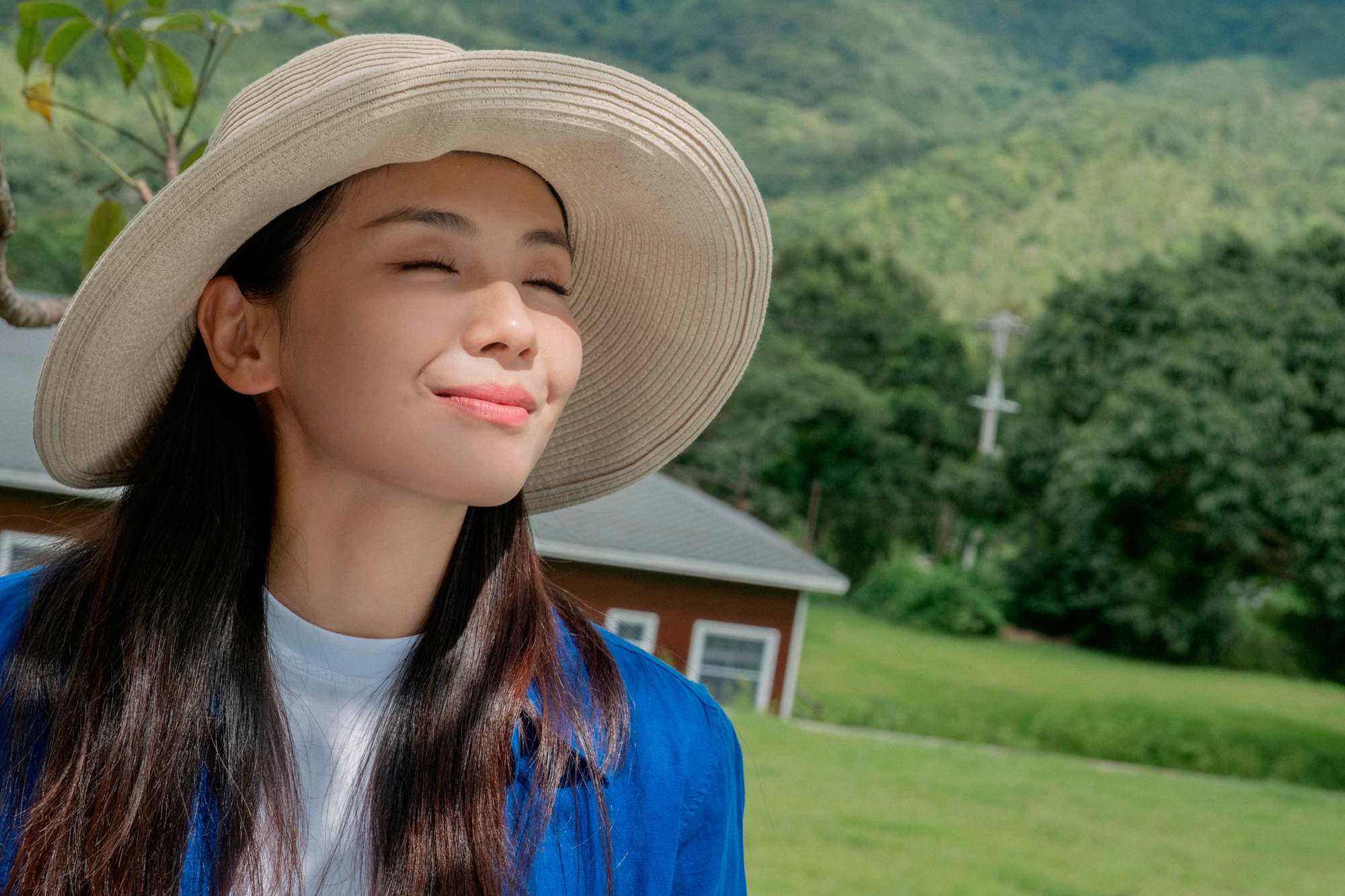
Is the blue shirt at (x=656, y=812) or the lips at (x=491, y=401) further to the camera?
the blue shirt at (x=656, y=812)

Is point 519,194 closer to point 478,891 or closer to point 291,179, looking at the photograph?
point 291,179

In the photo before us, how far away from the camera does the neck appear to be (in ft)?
3.52

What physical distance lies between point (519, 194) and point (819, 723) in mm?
14220

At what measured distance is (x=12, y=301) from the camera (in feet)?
4.58

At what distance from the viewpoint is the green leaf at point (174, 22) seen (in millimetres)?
1414

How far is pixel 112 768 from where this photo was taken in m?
1.00

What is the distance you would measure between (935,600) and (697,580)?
665 inches

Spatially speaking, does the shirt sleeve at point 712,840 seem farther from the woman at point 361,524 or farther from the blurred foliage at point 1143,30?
the blurred foliage at point 1143,30

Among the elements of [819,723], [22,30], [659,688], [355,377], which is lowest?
[819,723]

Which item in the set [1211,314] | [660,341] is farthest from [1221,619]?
[660,341]

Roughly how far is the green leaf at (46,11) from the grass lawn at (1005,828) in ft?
18.9

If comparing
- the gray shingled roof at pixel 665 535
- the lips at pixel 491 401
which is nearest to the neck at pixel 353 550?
the lips at pixel 491 401

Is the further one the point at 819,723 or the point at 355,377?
the point at 819,723

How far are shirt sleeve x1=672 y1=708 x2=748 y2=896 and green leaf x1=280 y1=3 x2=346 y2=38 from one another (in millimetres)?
955
